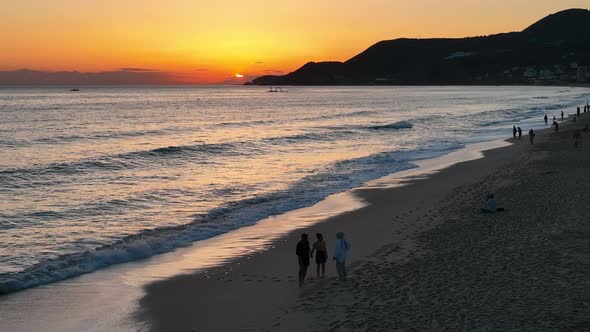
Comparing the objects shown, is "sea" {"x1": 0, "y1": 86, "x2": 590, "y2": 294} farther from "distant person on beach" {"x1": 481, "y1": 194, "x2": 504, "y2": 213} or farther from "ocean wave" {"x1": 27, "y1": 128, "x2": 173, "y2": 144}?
"distant person on beach" {"x1": 481, "y1": 194, "x2": 504, "y2": 213}

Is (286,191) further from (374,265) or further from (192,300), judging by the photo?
(192,300)

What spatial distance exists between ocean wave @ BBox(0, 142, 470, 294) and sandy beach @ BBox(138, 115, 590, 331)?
263 cm

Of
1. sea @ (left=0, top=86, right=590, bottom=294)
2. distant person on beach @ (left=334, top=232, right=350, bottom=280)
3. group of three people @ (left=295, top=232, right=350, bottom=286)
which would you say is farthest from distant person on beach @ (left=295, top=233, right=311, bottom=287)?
sea @ (left=0, top=86, right=590, bottom=294)

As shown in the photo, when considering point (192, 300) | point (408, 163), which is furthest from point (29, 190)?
point (408, 163)

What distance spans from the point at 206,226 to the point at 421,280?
898 centimetres

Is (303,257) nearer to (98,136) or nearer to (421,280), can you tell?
(421,280)

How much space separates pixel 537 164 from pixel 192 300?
2386cm

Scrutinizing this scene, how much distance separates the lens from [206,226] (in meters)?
20.4

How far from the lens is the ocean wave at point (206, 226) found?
15.2 meters

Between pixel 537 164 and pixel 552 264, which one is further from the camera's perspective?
pixel 537 164

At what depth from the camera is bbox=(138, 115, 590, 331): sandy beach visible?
1115 cm

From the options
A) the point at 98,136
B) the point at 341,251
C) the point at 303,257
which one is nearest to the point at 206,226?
the point at 303,257

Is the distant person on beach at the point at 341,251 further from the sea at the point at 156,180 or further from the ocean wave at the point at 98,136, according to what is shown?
the ocean wave at the point at 98,136

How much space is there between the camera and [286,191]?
27.1 m
